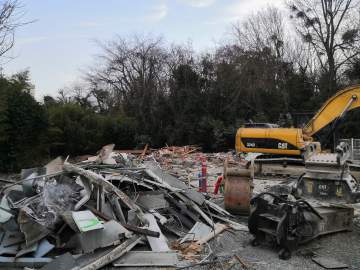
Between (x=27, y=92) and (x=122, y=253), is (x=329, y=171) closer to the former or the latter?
(x=122, y=253)

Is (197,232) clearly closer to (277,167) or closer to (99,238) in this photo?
(99,238)

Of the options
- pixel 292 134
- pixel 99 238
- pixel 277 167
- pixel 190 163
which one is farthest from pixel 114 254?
pixel 190 163

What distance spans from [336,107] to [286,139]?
2248 mm

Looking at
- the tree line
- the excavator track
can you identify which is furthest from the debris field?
the tree line

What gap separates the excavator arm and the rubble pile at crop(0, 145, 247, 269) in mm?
5058

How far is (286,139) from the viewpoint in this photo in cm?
1332

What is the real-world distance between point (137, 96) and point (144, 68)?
2.58 meters

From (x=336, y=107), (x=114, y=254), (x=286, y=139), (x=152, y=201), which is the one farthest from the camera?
(x=286, y=139)

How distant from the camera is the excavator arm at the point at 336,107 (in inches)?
427

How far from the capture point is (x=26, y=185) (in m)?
7.64

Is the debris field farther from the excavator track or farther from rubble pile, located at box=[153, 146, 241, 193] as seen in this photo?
the excavator track

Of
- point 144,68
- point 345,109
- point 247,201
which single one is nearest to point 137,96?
point 144,68

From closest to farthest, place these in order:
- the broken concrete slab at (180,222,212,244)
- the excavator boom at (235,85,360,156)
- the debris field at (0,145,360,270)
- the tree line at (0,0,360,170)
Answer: the debris field at (0,145,360,270)
the broken concrete slab at (180,222,212,244)
the excavator boom at (235,85,360,156)
the tree line at (0,0,360,170)

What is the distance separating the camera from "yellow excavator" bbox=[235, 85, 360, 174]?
1184 centimetres
